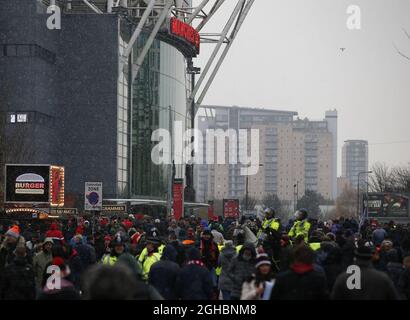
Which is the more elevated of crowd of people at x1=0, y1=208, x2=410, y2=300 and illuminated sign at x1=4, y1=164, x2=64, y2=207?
illuminated sign at x1=4, y1=164, x2=64, y2=207

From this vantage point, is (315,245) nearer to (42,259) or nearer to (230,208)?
(42,259)

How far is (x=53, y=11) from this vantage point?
7362 centimetres

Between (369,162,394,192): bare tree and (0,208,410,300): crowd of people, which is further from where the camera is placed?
(369,162,394,192): bare tree

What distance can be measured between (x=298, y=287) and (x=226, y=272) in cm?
711

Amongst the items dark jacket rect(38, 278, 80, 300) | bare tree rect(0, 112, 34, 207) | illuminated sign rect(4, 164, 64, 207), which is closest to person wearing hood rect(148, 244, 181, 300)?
dark jacket rect(38, 278, 80, 300)

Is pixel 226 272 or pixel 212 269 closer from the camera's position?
pixel 226 272

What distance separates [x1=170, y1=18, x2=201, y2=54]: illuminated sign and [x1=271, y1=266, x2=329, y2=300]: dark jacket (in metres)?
70.6

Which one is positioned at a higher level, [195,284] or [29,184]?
[29,184]

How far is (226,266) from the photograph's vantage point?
1825cm

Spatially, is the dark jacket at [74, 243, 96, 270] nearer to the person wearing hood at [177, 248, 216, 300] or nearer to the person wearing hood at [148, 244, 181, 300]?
the person wearing hood at [148, 244, 181, 300]

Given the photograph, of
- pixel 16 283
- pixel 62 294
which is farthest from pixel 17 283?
pixel 62 294

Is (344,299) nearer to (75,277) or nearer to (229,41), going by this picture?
(75,277)

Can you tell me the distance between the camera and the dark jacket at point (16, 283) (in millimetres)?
14727

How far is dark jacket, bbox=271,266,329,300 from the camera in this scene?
34.3 ft
